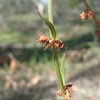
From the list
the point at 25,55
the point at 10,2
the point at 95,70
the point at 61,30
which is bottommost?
the point at 95,70

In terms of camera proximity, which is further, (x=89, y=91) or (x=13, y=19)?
(x=13, y=19)

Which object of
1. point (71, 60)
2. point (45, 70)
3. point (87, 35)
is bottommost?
point (45, 70)

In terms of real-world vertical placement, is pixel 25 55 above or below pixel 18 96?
above

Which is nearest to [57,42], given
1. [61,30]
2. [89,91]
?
[89,91]

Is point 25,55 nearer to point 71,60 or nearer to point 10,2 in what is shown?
point 71,60

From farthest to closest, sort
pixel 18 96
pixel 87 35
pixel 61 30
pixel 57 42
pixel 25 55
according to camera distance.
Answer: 1. pixel 61 30
2. pixel 87 35
3. pixel 25 55
4. pixel 18 96
5. pixel 57 42

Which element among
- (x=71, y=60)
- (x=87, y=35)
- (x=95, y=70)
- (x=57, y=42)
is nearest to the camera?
(x=57, y=42)

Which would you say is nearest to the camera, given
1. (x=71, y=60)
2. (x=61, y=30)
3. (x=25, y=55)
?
(x=71, y=60)

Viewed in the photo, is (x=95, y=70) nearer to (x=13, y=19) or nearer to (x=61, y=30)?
(x=61, y=30)

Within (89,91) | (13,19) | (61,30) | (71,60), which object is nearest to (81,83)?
(89,91)
